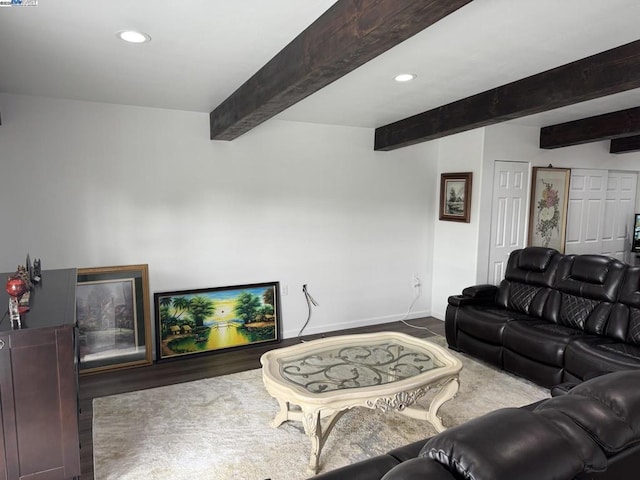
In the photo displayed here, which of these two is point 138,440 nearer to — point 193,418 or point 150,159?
point 193,418

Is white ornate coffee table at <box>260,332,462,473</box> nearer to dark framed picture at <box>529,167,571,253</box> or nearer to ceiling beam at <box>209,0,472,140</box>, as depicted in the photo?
ceiling beam at <box>209,0,472,140</box>

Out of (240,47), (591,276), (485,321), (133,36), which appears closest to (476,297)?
(485,321)

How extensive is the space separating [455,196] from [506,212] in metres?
0.61

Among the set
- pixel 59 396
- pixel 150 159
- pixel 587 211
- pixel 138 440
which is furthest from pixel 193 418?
pixel 587 211

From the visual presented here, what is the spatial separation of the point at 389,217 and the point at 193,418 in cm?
321

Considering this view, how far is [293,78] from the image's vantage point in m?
2.20

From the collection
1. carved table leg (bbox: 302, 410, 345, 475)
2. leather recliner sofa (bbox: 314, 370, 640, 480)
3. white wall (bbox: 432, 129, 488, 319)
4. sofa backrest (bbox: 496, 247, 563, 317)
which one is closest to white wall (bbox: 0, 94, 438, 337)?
white wall (bbox: 432, 129, 488, 319)

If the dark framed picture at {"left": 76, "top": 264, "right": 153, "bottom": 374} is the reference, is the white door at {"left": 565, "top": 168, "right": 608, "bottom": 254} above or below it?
above

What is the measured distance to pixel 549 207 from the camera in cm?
525

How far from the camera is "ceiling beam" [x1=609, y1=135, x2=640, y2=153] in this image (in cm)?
535

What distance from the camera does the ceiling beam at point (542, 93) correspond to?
245 centimetres

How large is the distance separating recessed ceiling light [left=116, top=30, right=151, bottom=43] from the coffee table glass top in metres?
2.06

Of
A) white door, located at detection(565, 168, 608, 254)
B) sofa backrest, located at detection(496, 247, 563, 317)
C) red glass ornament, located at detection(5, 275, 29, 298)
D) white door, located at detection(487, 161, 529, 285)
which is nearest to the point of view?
red glass ornament, located at detection(5, 275, 29, 298)

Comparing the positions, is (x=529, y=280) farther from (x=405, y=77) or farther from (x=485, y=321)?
(x=405, y=77)
